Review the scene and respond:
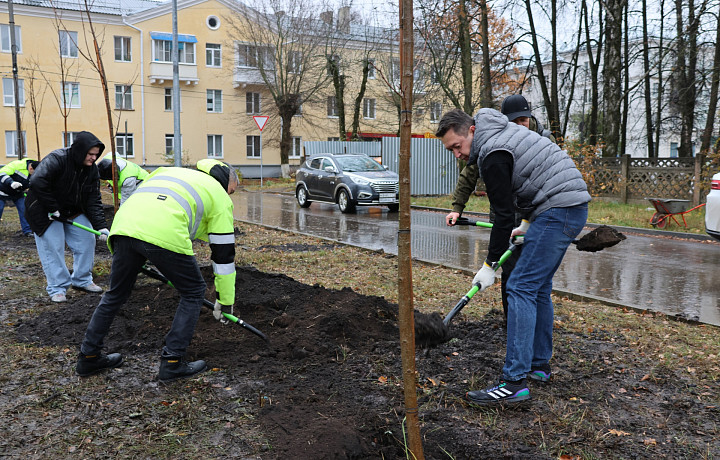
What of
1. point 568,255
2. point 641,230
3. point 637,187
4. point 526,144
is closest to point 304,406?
point 526,144

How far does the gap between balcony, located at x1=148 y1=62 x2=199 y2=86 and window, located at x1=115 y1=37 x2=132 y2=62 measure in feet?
5.28

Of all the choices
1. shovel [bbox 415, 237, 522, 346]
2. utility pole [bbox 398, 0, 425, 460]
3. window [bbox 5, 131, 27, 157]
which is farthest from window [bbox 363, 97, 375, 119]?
utility pole [bbox 398, 0, 425, 460]

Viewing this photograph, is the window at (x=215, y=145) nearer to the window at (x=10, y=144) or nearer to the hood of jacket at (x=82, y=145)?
the window at (x=10, y=144)

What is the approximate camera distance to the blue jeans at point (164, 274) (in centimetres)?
380

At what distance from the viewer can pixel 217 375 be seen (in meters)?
4.07

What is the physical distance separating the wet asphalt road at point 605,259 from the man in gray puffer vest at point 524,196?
2.78 metres

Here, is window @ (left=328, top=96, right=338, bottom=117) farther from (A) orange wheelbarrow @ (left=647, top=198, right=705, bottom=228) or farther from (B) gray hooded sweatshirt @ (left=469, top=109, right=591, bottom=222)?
(B) gray hooded sweatshirt @ (left=469, top=109, right=591, bottom=222)

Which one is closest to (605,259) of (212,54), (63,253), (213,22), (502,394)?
(502,394)

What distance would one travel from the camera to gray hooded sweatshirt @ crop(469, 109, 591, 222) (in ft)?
12.0

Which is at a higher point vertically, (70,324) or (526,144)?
(526,144)

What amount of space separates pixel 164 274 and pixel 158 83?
125 feet

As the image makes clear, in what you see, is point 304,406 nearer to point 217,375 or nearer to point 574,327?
point 217,375

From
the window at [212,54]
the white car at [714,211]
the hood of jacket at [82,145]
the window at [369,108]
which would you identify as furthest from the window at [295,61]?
the hood of jacket at [82,145]

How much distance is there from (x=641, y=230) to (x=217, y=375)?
1142 cm
